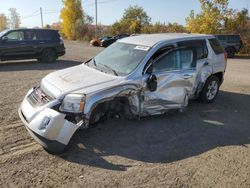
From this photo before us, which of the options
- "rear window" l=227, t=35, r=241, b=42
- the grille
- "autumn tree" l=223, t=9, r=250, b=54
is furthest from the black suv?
"autumn tree" l=223, t=9, r=250, b=54

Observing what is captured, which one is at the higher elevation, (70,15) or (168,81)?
(70,15)

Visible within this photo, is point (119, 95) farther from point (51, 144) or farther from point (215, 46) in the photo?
point (215, 46)

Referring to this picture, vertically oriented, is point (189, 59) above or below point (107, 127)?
above

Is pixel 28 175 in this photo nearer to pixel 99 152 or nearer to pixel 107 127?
pixel 99 152

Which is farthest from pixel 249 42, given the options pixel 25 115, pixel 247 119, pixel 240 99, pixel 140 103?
pixel 25 115

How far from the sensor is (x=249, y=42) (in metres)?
24.0

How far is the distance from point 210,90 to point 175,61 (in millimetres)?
1797

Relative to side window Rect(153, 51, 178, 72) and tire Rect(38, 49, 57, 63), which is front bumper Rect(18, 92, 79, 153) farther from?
tire Rect(38, 49, 57, 63)

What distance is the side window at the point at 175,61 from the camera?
5.72 m

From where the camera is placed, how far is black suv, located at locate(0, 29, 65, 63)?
13430 mm

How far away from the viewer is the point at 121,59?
578 cm

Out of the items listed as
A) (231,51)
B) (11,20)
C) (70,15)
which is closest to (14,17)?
(11,20)

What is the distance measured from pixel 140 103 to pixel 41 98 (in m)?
1.79

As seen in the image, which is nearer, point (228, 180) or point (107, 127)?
point (228, 180)
